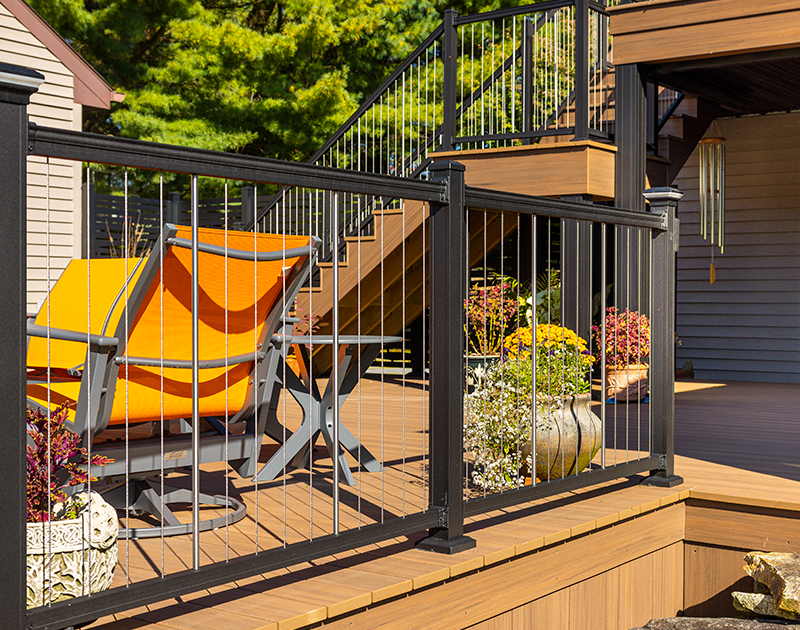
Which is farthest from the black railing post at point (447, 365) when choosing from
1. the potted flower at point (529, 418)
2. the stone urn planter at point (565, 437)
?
the stone urn planter at point (565, 437)

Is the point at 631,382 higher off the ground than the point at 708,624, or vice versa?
the point at 631,382

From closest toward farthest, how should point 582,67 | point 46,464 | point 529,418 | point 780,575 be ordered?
point 46,464, point 780,575, point 529,418, point 582,67

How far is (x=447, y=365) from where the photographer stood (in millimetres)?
2957

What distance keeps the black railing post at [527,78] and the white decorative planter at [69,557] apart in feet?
21.2

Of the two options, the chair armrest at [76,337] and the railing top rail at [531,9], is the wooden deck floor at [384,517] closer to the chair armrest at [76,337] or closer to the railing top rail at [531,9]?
the chair armrest at [76,337]

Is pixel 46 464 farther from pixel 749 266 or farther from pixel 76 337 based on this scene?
pixel 749 266

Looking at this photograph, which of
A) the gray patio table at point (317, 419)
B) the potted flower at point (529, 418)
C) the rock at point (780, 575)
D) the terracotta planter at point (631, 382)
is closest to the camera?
the rock at point (780, 575)

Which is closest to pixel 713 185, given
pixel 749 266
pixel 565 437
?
pixel 749 266

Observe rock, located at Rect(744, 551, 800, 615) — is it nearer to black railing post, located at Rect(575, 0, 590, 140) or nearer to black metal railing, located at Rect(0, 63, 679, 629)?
black metal railing, located at Rect(0, 63, 679, 629)

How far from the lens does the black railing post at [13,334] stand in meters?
1.78

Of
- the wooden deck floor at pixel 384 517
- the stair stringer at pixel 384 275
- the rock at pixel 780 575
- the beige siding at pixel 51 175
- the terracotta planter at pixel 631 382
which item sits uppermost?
the beige siding at pixel 51 175

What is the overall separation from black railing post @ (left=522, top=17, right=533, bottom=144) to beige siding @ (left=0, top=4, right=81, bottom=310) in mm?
4403

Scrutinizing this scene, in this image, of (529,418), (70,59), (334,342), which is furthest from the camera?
(70,59)

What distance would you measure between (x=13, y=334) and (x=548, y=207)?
6.81 ft
